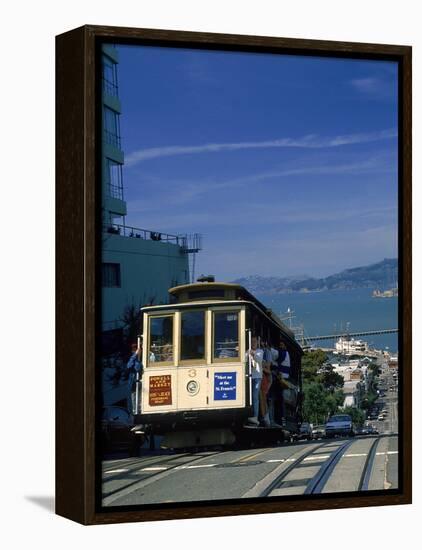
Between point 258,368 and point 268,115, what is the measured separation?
1.83 meters

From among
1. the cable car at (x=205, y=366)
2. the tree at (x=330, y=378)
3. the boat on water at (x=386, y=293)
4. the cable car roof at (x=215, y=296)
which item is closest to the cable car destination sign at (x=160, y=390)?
the cable car at (x=205, y=366)

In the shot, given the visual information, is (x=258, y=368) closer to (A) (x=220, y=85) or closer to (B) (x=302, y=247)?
(B) (x=302, y=247)

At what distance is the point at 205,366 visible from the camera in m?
12.8

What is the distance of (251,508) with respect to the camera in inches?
502

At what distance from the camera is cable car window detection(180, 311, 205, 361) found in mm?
12719

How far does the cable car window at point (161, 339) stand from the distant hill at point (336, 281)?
2.10ft

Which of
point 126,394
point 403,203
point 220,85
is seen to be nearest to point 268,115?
point 220,85

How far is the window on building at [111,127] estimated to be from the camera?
40.3 ft

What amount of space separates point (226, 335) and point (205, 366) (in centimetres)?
27

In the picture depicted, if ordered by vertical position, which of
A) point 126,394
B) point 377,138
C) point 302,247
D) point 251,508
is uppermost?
point 377,138

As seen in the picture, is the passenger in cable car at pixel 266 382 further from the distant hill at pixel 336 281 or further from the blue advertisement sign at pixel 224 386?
the distant hill at pixel 336 281

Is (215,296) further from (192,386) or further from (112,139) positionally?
(112,139)

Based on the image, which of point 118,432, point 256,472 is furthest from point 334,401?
point 118,432

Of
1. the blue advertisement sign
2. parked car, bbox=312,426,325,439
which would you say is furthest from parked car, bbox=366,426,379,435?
the blue advertisement sign
